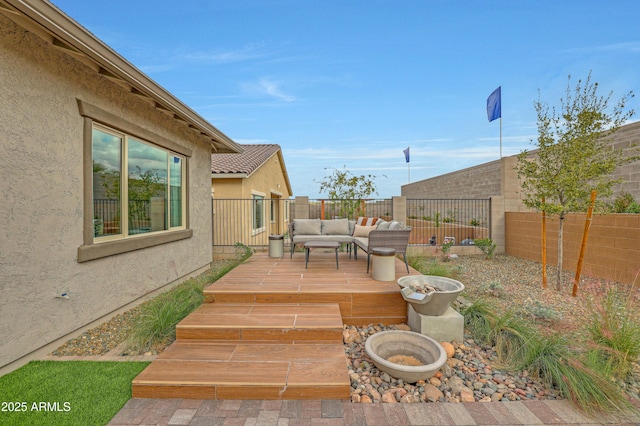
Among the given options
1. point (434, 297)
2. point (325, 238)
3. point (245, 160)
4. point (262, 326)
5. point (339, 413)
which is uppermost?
point (245, 160)

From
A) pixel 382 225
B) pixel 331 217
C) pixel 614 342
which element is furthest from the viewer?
pixel 331 217

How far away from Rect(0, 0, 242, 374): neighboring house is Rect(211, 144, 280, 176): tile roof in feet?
15.7

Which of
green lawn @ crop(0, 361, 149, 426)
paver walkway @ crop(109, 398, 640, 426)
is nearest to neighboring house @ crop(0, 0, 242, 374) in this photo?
green lawn @ crop(0, 361, 149, 426)

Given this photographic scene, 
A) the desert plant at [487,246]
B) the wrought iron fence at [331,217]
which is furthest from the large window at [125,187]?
the desert plant at [487,246]

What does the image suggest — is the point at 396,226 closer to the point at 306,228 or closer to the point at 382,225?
the point at 382,225

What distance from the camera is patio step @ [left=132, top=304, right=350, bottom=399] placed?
2.28 metres

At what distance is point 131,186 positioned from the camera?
4.47 meters

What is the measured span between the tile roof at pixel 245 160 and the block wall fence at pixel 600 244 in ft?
29.3

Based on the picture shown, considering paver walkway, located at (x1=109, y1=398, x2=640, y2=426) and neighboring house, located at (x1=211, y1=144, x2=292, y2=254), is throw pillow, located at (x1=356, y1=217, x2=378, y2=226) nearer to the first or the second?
neighboring house, located at (x1=211, y1=144, x2=292, y2=254)

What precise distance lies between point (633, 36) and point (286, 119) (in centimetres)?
1214

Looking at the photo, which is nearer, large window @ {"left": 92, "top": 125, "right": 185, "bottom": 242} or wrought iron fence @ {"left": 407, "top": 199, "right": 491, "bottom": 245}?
large window @ {"left": 92, "top": 125, "right": 185, "bottom": 242}

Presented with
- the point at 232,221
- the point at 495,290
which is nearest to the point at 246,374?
→ the point at 495,290

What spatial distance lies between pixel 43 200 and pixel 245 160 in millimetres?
8935

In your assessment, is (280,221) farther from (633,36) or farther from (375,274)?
(633,36)
